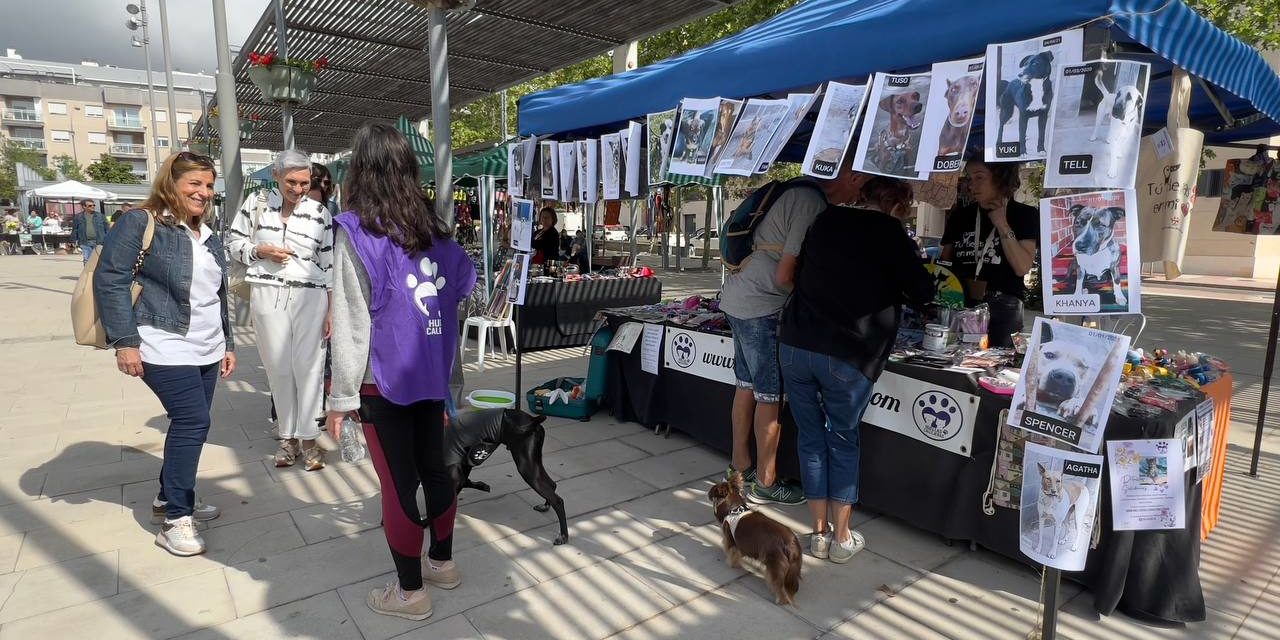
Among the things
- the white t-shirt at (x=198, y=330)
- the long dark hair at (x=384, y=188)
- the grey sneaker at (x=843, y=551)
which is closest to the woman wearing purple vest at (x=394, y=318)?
the long dark hair at (x=384, y=188)

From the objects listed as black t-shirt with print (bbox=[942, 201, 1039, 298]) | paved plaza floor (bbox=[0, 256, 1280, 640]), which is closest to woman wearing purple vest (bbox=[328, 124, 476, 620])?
paved plaza floor (bbox=[0, 256, 1280, 640])

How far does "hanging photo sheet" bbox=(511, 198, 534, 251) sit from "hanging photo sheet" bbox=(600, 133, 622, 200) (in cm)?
55

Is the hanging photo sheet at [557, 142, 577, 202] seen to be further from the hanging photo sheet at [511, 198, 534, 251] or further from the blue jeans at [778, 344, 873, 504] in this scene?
the blue jeans at [778, 344, 873, 504]

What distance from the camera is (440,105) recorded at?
429cm

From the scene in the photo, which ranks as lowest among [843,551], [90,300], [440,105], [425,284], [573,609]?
[573,609]

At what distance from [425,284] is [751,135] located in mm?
1618

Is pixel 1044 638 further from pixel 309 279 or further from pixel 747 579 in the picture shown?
pixel 309 279

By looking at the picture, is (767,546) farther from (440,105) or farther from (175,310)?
(440,105)

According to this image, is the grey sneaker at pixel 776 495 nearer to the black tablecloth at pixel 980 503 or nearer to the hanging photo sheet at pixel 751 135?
the black tablecloth at pixel 980 503

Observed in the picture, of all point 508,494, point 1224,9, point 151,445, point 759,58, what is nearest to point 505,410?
point 508,494

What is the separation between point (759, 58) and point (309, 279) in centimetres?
265

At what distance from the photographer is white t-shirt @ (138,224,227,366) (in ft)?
8.85

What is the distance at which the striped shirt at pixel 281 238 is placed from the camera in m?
3.54

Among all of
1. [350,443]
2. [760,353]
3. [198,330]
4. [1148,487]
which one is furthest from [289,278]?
[1148,487]
